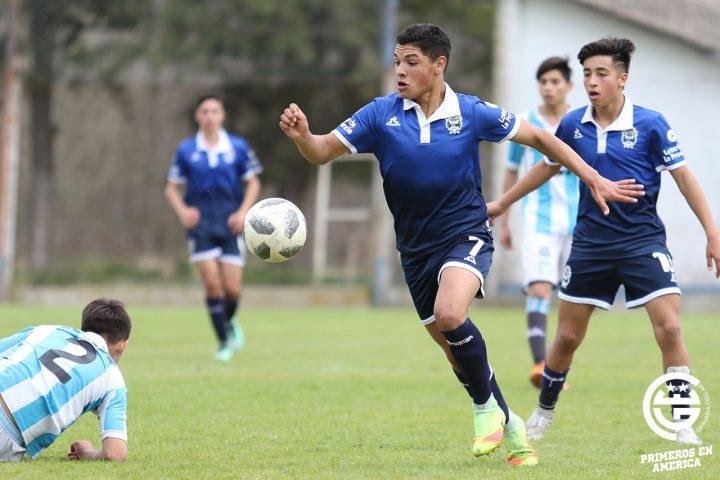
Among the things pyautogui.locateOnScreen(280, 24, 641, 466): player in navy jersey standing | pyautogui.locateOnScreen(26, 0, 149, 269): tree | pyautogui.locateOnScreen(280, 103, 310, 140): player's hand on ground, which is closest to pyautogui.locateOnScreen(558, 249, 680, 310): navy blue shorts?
pyautogui.locateOnScreen(280, 24, 641, 466): player in navy jersey standing

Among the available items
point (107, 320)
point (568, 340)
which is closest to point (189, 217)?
point (568, 340)

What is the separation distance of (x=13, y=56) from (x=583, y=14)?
8367mm

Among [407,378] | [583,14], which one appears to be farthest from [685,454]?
[583,14]

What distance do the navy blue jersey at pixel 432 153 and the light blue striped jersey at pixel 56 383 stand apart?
1.58m

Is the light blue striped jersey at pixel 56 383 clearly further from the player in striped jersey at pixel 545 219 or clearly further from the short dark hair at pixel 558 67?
the short dark hair at pixel 558 67

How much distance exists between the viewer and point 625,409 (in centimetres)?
783

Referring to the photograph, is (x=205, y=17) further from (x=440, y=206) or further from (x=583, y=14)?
(x=440, y=206)

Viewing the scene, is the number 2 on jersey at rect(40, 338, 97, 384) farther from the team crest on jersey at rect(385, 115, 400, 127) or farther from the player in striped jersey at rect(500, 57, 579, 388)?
the player in striped jersey at rect(500, 57, 579, 388)

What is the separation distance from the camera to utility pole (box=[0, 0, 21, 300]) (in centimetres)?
1800

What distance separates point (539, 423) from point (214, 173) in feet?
18.1

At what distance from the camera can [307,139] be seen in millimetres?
5910

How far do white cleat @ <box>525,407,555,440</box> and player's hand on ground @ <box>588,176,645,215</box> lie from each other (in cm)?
131

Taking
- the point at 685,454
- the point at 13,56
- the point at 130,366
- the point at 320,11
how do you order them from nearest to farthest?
the point at 685,454 < the point at 130,366 < the point at 13,56 < the point at 320,11

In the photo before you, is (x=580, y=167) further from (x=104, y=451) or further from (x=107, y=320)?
(x=104, y=451)
